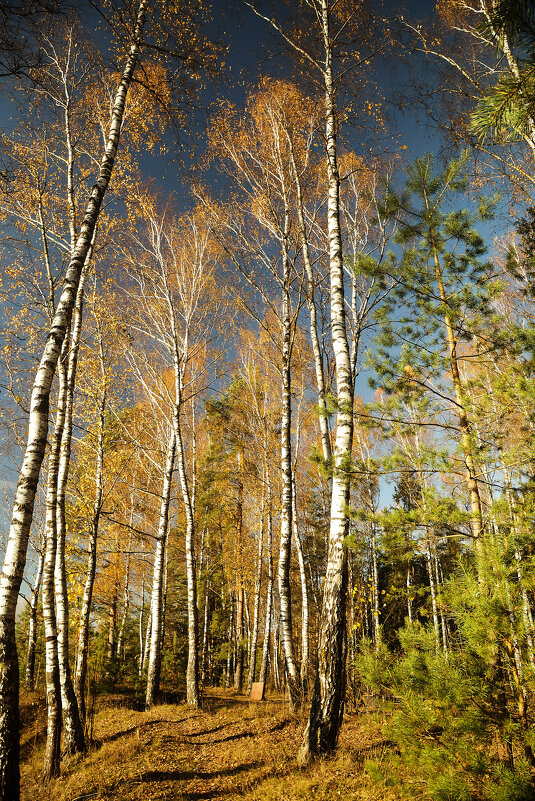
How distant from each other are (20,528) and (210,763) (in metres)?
4.02

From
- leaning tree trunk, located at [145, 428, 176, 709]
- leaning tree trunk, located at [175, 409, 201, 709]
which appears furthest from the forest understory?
leaning tree trunk, located at [145, 428, 176, 709]

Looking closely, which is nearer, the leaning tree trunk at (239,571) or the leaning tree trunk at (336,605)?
the leaning tree trunk at (336,605)

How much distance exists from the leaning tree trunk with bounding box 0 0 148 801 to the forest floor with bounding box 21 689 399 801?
4.65 ft

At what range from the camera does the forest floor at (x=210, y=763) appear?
12.0ft

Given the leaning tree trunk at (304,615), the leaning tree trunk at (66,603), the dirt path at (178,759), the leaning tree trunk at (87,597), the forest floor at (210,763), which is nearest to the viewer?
the forest floor at (210,763)

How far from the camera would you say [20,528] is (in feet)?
10.8

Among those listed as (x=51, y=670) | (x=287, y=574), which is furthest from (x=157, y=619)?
(x=51, y=670)

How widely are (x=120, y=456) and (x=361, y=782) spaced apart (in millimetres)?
7779

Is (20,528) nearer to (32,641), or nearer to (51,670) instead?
(51,670)

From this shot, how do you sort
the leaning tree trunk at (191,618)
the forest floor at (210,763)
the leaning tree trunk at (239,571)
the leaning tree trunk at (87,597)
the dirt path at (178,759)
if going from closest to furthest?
the forest floor at (210,763) < the dirt path at (178,759) < the leaning tree trunk at (87,597) < the leaning tree trunk at (191,618) < the leaning tree trunk at (239,571)

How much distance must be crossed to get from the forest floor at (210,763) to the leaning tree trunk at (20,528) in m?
1.42

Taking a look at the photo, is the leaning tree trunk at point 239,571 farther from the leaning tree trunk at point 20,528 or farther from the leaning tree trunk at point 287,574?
the leaning tree trunk at point 20,528

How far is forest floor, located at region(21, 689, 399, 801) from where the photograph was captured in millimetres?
3654

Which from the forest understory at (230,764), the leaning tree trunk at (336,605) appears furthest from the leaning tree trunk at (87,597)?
the leaning tree trunk at (336,605)
